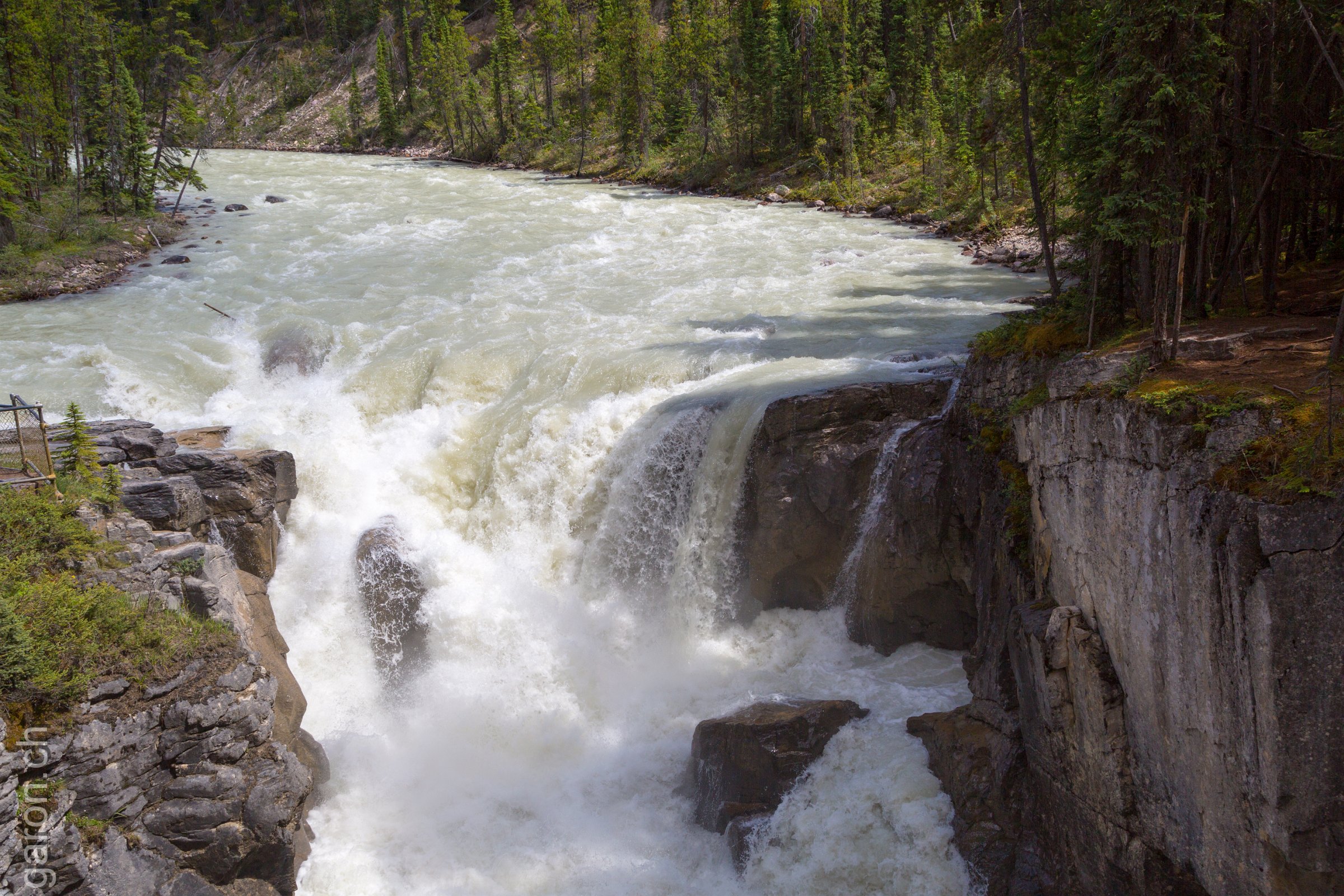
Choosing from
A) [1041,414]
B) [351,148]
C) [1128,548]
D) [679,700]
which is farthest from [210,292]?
[351,148]

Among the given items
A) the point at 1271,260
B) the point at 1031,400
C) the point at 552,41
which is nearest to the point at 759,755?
the point at 1031,400

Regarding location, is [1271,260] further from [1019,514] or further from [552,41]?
[552,41]

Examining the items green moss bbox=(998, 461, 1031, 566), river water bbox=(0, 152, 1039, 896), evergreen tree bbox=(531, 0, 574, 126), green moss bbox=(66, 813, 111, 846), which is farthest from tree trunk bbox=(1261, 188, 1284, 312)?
evergreen tree bbox=(531, 0, 574, 126)

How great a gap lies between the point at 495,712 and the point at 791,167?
34637 millimetres

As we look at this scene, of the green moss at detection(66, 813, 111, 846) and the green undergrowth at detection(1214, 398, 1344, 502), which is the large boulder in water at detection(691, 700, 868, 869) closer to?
the green undergrowth at detection(1214, 398, 1344, 502)

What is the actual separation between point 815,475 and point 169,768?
29.4ft

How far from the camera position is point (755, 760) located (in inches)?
443

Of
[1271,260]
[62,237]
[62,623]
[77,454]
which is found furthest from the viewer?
[62,237]

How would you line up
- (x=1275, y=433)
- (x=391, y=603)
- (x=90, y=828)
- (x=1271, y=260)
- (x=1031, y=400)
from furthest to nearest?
1. (x=391, y=603)
2. (x=1031, y=400)
3. (x=1271, y=260)
4. (x=90, y=828)
5. (x=1275, y=433)

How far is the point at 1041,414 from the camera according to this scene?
1007 centimetres

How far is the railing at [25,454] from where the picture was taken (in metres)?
11.7

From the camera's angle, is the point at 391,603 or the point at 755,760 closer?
the point at 755,760

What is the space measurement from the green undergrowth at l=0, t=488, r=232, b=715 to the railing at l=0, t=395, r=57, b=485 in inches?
20.9

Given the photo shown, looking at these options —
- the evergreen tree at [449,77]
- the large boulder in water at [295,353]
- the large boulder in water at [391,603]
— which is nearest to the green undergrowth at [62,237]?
the large boulder in water at [295,353]
